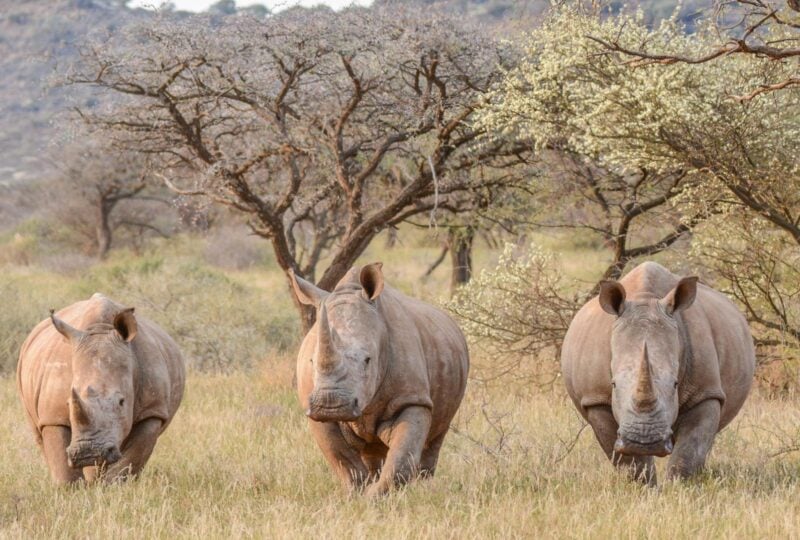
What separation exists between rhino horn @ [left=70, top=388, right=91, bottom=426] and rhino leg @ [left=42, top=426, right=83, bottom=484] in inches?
19.9

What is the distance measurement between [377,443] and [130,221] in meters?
26.9

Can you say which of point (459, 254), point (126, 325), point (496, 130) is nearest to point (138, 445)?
point (126, 325)

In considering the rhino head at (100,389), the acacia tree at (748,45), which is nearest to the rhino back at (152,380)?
the rhino head at (100,389)

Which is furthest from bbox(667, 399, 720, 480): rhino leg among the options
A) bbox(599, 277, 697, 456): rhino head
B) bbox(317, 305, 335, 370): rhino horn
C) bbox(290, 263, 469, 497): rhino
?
bbox(317, 305, 335, 370): rhino horn

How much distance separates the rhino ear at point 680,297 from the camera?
6520 mm

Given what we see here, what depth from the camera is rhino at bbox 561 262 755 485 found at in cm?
605

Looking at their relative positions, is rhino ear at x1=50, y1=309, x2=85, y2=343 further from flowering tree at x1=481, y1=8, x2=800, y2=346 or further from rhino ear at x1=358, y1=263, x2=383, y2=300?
flowering tree at x1=481, y1=8, x2=800, y2=346

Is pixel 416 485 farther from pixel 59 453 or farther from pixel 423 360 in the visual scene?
pixel 59 453

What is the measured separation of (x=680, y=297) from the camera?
6.60 metres

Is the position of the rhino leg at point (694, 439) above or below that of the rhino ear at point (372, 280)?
below

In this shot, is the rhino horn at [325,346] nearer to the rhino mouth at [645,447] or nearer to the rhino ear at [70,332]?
the rhino mouth at [645,447]

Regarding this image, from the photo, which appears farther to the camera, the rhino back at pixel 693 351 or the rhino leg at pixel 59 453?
the rhino leg at pixel 59 453

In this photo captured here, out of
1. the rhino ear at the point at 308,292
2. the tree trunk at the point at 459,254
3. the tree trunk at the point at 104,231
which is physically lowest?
the tree trunk at the point at 104,231

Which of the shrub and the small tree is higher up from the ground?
the shrub
